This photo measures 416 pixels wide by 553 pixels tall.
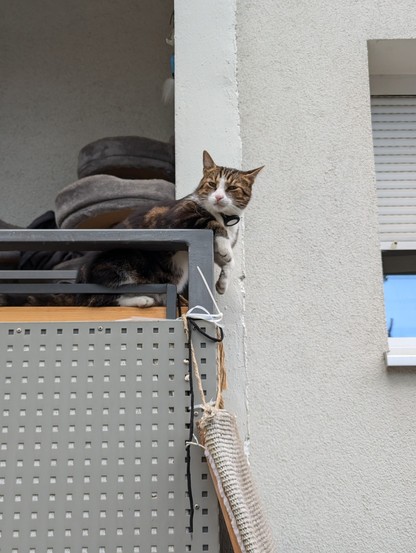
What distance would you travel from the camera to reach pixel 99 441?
1415 mm

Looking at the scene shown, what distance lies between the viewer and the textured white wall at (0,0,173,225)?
3160 mm

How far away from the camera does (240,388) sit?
196 cm

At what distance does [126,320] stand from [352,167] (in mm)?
1110

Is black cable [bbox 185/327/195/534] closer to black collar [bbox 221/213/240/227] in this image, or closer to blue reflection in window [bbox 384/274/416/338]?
black collar [bbox 221/213/240/227]

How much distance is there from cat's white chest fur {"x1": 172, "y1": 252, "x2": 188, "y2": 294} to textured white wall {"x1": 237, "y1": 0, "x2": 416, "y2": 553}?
0.32m

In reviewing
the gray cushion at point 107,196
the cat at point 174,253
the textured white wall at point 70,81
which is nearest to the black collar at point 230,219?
the cat at point 174,253

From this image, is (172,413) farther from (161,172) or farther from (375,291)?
(161,172)

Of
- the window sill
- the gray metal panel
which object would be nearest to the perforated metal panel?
the gray metal panel

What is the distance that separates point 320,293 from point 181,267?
518 millimetres

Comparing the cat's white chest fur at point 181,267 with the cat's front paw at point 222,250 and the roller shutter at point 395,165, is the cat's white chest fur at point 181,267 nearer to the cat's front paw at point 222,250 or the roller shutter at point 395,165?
the cat's front paw at point 222,250

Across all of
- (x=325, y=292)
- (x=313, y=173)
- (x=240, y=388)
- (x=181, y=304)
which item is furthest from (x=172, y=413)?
(x=313, y=173)

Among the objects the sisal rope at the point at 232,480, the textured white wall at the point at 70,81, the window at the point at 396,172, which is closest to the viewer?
the sisal rope at the point at 232,480

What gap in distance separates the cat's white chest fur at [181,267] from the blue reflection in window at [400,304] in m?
0.87

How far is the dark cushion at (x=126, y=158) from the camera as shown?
2.44 m
